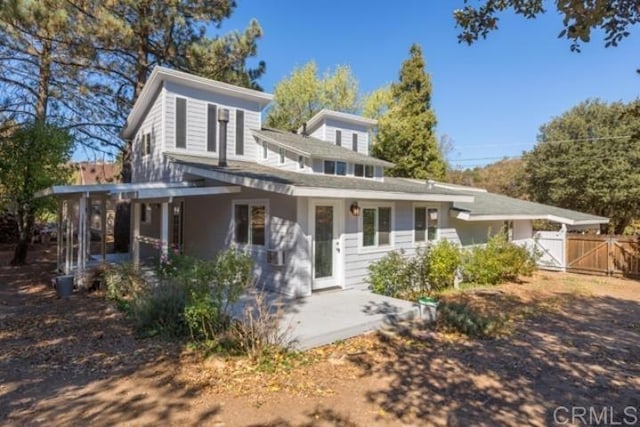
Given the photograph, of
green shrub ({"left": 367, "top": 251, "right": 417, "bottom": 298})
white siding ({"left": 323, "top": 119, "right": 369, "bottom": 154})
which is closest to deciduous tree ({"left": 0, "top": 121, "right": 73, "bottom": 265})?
white siding ({"left": 323, "top": 119, "right": 369, "bottom": 154})

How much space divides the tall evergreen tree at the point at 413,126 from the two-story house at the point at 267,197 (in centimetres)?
960

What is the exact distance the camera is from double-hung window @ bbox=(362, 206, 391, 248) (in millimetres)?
9641

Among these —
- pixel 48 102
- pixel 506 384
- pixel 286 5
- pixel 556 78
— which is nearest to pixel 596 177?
pixel 556 78

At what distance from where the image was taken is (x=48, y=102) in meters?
15.2

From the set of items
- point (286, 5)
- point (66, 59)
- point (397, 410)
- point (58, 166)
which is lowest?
point (397, 410)

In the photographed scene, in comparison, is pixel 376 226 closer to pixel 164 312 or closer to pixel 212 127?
pixel 164 312

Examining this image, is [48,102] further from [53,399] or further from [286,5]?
[53,399]

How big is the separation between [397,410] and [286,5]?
15.2m

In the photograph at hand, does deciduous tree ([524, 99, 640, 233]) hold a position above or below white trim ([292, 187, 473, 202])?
above

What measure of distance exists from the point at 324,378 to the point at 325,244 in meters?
4.35

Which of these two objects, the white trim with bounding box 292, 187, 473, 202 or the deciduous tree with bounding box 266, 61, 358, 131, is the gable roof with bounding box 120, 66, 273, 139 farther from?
the deciduous tree with bounding box 266, 61, 358, 131

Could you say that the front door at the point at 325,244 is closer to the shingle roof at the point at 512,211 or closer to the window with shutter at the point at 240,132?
the shingle roof at the point at 512,211

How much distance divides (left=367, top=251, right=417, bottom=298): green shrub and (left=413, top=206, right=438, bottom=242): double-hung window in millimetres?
1573

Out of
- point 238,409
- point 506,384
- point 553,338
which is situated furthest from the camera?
point 553,338
